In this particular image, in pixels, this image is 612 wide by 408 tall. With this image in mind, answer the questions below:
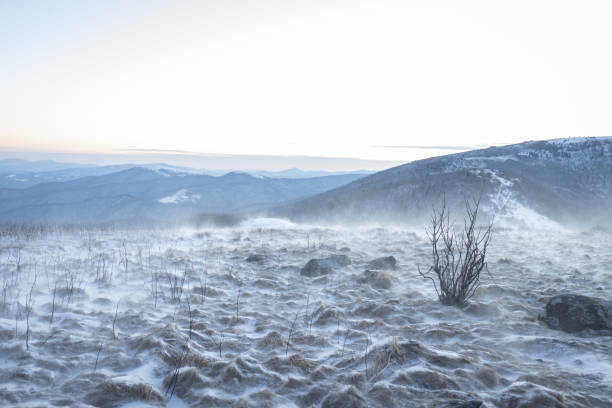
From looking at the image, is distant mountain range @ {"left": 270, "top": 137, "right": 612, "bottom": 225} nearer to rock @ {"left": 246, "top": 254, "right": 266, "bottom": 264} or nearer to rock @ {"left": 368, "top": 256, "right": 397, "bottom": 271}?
rock @ {"left": 368, "top": 256, "right": 397, "bottom": 271}

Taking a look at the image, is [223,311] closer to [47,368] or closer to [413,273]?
[47,368]

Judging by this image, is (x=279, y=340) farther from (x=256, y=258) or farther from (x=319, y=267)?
(x=256, y=258)

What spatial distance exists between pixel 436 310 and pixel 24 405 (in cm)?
594

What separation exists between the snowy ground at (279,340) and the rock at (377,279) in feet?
0.64

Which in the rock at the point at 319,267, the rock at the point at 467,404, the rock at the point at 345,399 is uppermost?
the rock at the point at 467,404

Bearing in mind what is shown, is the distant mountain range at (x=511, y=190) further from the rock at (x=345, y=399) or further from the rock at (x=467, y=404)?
the rock at (x=345, y=399)

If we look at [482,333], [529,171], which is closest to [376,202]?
[529,171]

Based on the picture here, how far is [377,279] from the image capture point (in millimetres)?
7809

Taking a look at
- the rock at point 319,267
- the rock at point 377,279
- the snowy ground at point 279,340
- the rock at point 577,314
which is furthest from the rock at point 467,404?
the rock at point 319,267

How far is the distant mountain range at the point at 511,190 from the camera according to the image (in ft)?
142

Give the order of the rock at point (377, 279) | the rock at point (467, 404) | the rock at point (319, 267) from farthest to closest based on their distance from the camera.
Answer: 1. the rock at point (319, 267)
2. the rock at point (377, 279)
3. the rock at point (467, 404)

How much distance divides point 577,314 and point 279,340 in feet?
15.8

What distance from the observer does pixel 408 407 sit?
10.7 ft

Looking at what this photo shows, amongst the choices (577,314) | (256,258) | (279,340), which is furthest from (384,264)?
(279,340)
